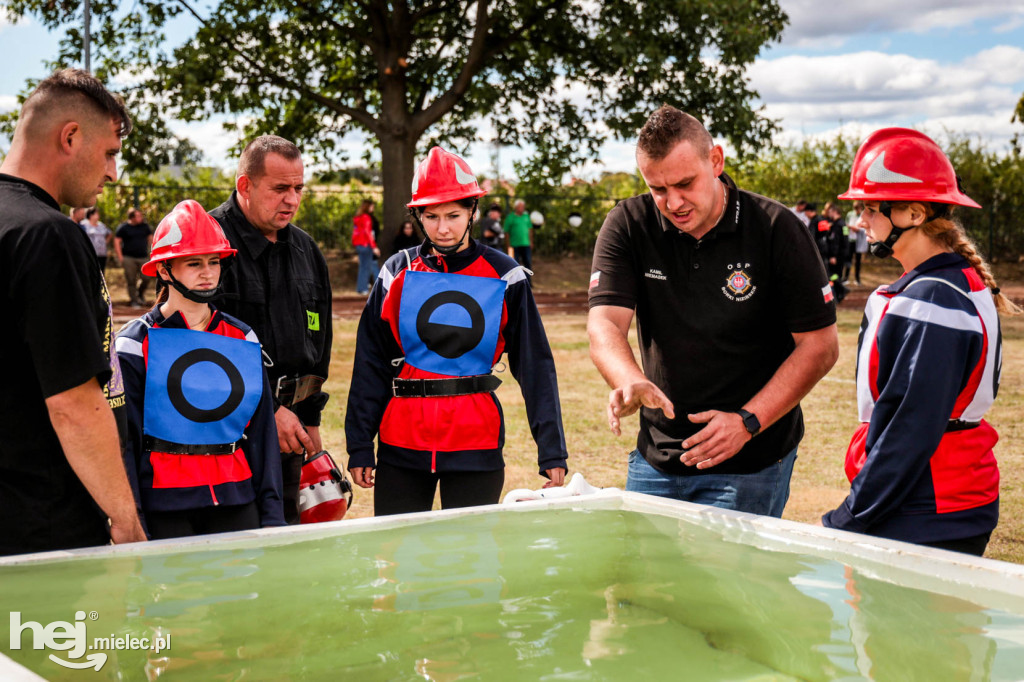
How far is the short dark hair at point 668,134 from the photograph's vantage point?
10.1ft

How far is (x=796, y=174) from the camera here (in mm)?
31391

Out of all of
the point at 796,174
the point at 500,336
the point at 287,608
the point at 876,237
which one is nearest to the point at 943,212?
the point at 876,237

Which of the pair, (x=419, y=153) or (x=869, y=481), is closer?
(x=869, y=481)

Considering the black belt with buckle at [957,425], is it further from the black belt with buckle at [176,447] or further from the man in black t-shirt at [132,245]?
the man in black t-shirt at [132,245]

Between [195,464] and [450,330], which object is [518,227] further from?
→ [195,464]

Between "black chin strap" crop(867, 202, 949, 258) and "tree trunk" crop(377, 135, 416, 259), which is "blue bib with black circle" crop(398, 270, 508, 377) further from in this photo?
"tree trunk" crop(377, 135, 416, 259)

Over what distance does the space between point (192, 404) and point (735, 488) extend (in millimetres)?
1778

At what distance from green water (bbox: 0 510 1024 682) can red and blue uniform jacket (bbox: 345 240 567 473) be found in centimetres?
99

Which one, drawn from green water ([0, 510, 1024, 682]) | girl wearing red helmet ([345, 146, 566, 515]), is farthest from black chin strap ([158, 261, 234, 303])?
green water ([0, 510, 1024, 682])

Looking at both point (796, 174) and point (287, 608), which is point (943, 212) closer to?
point (287, 608)

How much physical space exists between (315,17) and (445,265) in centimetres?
1623

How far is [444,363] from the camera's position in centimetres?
355

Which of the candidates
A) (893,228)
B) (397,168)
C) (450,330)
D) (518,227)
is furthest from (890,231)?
(518,227)

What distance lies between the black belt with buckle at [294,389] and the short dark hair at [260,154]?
2.64 ft
